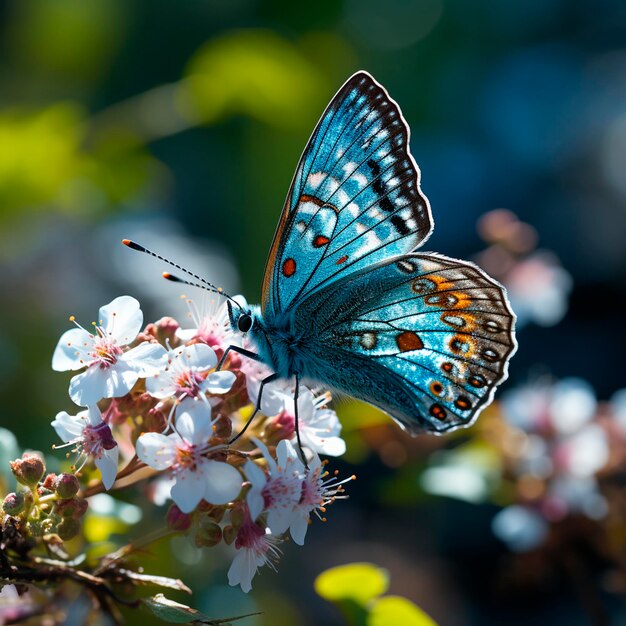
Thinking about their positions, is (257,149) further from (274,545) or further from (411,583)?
(274,545)

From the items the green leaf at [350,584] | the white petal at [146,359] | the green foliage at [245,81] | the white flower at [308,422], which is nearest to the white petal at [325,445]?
the white flower at [308,422]

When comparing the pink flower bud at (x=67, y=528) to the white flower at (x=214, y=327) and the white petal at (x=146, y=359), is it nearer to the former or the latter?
the white petal at (x=146, y=359)

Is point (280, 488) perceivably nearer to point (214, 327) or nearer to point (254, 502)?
point (254, 502)

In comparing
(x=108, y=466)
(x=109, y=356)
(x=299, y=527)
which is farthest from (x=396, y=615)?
(x=109, y=356)

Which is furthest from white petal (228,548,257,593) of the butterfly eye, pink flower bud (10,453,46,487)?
the butterfly eye

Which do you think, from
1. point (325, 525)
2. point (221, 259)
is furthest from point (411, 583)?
point (221, 259)

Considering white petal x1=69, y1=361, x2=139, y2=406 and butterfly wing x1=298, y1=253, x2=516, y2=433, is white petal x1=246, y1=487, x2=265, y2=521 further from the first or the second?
butterfly wing x1=298, y1=253, x2=516, y2=433
